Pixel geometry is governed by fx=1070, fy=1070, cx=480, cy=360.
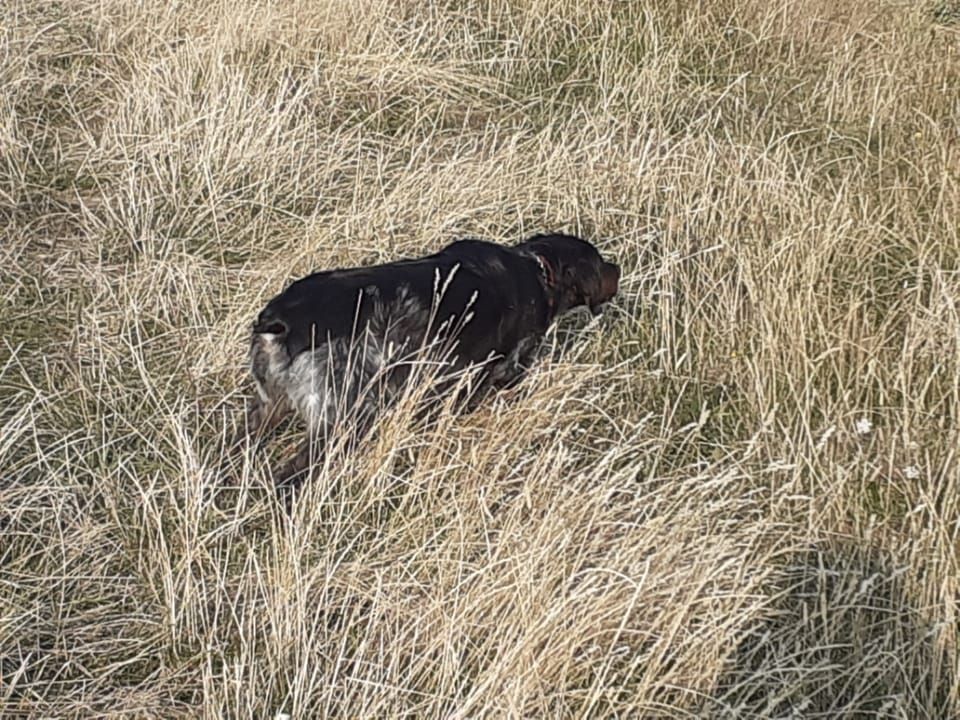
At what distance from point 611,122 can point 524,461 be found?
9.27 ft

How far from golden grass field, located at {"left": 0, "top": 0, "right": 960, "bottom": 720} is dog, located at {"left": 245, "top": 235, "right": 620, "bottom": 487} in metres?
0.14

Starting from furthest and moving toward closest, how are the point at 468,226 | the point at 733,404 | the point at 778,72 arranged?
1. the point at 778,72
2. the point at 468,226
3. the point at 733,404

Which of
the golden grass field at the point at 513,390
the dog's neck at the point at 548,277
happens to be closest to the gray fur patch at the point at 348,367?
the golden grass field at the point at 513,390

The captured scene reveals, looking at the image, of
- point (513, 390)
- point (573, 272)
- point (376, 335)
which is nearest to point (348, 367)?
point (376, 335)

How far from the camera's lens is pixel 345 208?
4.70 meters

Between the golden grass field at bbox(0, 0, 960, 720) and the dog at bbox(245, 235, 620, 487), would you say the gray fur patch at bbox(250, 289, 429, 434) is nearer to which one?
the dog at bbox(245, 235, 620, 487)

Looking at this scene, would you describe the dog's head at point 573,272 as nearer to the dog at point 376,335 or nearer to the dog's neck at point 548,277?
the dog's neck at point 548,277

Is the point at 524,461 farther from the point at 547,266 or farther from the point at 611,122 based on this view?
the point at 611,122

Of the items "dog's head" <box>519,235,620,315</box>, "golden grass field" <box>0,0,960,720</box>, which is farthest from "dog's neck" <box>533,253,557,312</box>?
"golden grass field" <box>0,0,960,720</box>

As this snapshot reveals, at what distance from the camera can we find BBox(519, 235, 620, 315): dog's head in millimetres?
3809

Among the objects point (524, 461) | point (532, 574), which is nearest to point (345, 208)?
point (524, 461)

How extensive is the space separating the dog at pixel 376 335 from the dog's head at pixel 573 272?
0.47ft

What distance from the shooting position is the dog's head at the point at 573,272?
3.81 metres

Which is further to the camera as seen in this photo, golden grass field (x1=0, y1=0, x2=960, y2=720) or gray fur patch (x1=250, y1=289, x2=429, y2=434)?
gray fur patch (x1=250, y1=289, x2=429, y2=434)
